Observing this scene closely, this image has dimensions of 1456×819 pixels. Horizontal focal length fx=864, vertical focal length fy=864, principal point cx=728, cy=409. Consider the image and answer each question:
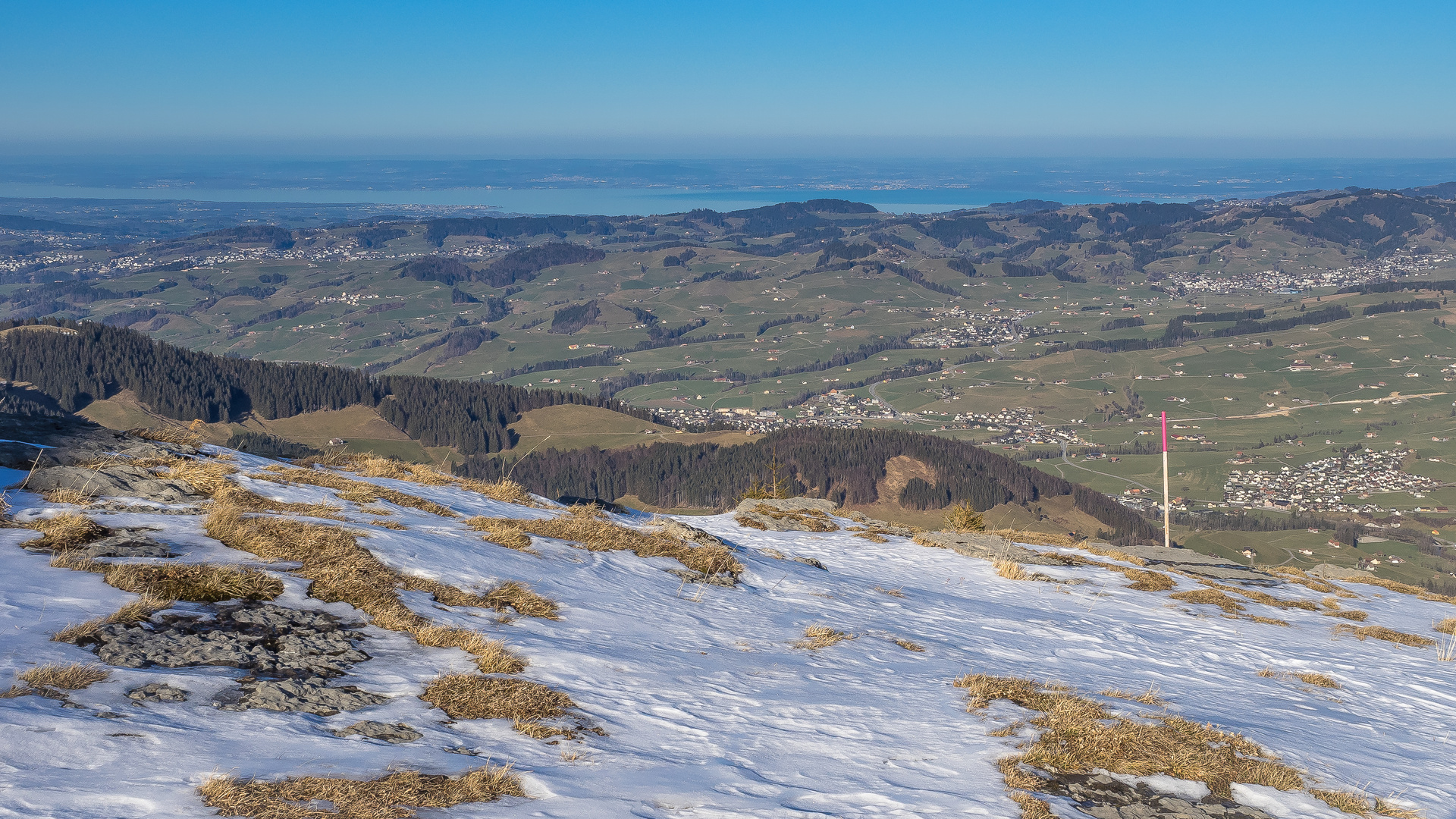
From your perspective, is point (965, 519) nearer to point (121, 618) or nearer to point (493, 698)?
point (493, 698)

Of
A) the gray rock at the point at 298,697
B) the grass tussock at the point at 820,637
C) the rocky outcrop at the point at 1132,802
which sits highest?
the gray rock at the point at 298,697

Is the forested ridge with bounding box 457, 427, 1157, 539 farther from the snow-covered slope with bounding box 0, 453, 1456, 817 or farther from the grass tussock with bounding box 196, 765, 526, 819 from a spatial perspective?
the grass tussock with bounding box 196, 765, 526, 819

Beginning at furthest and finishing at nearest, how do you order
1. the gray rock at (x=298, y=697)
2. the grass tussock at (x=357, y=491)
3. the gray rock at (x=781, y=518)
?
1. the gray rock at (x=781, y=518)
2. the grass tussock at (x=357, y=491)
3. the gray rock at (x=298, y=697)

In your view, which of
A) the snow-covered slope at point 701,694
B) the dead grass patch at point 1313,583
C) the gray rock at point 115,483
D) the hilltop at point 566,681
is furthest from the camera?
the dead grass patch at point 1313,583

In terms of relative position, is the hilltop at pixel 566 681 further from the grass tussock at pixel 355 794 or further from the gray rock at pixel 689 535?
the gray rock at pixel 689 535

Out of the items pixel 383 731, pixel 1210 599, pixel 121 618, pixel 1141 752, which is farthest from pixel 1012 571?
pixel 121 618

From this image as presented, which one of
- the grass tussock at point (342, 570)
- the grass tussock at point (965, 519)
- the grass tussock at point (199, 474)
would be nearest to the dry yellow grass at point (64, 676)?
the grass tussock at point (342, 570)

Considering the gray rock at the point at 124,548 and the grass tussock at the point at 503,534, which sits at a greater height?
the gray rock at the point at 124,548
